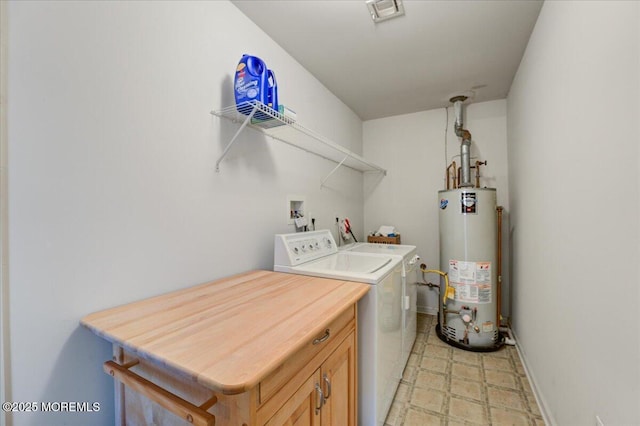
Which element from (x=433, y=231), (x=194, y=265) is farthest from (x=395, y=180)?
(x=194, y=265)

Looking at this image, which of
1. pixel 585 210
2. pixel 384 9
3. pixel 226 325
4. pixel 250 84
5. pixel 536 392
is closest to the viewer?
pixel 226 325

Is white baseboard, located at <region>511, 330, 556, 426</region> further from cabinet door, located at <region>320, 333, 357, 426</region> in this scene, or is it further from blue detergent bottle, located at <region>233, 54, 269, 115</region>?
blue detergent bottle, located at <region>233, 54, 269, 115</region>

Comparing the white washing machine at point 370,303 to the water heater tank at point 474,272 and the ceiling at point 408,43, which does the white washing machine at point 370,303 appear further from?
the ceiling at point 408,43

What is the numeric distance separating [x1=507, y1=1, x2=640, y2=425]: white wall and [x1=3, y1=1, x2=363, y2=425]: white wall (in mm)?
1581

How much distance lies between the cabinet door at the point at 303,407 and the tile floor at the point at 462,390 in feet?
3.00

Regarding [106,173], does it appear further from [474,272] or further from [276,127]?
[474,272]

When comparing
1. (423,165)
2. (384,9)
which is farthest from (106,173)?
(423,165)

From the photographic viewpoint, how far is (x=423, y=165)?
3.19 m

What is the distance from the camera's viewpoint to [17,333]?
0.78m

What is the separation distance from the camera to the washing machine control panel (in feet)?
5.30

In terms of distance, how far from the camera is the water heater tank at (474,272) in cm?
231

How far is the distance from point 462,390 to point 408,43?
2445mm

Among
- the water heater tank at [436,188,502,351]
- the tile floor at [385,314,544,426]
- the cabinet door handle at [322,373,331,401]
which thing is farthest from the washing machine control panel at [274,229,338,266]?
the water heater tank at [436,188,502,351]

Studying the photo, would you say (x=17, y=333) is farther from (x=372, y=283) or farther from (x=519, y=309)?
(x=519, y=309)
